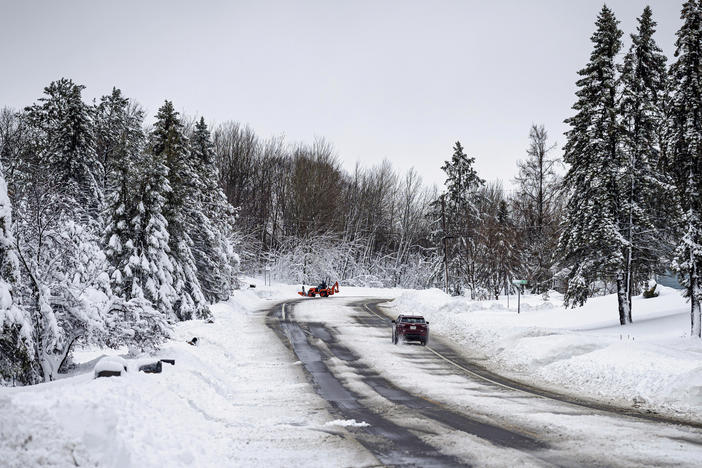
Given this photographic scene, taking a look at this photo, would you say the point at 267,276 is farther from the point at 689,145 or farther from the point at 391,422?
the point at 391,422

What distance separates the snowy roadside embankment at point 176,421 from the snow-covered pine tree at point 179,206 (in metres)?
10.5

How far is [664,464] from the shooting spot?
29.3 ft

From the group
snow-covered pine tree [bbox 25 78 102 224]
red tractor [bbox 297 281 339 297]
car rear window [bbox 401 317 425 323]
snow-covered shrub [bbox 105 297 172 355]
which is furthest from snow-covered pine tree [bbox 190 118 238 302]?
snow-covered shrub [bbox 105 297 172 355]

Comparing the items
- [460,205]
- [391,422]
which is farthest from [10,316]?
[460,205]

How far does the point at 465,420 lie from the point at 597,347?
1035cm

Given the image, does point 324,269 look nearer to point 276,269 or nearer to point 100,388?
point 276,269

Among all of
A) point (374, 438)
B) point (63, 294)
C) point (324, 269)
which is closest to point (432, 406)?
point (374, 438)

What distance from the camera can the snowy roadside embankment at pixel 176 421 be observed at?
697 cm

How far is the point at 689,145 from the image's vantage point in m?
22.4

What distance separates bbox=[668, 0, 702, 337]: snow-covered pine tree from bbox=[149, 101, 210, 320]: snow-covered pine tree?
23498mm

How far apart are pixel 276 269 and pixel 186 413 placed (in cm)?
5556

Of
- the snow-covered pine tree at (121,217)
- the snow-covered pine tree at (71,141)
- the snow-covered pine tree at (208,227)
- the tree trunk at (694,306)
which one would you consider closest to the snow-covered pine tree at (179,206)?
the snow-covered pine tree at (208,227)

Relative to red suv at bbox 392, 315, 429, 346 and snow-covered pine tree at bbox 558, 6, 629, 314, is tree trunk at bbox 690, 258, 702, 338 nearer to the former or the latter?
snow-covered pine tree at bbox 558, 6, 629, 314

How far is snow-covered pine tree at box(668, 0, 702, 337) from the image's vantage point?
2205 cm
